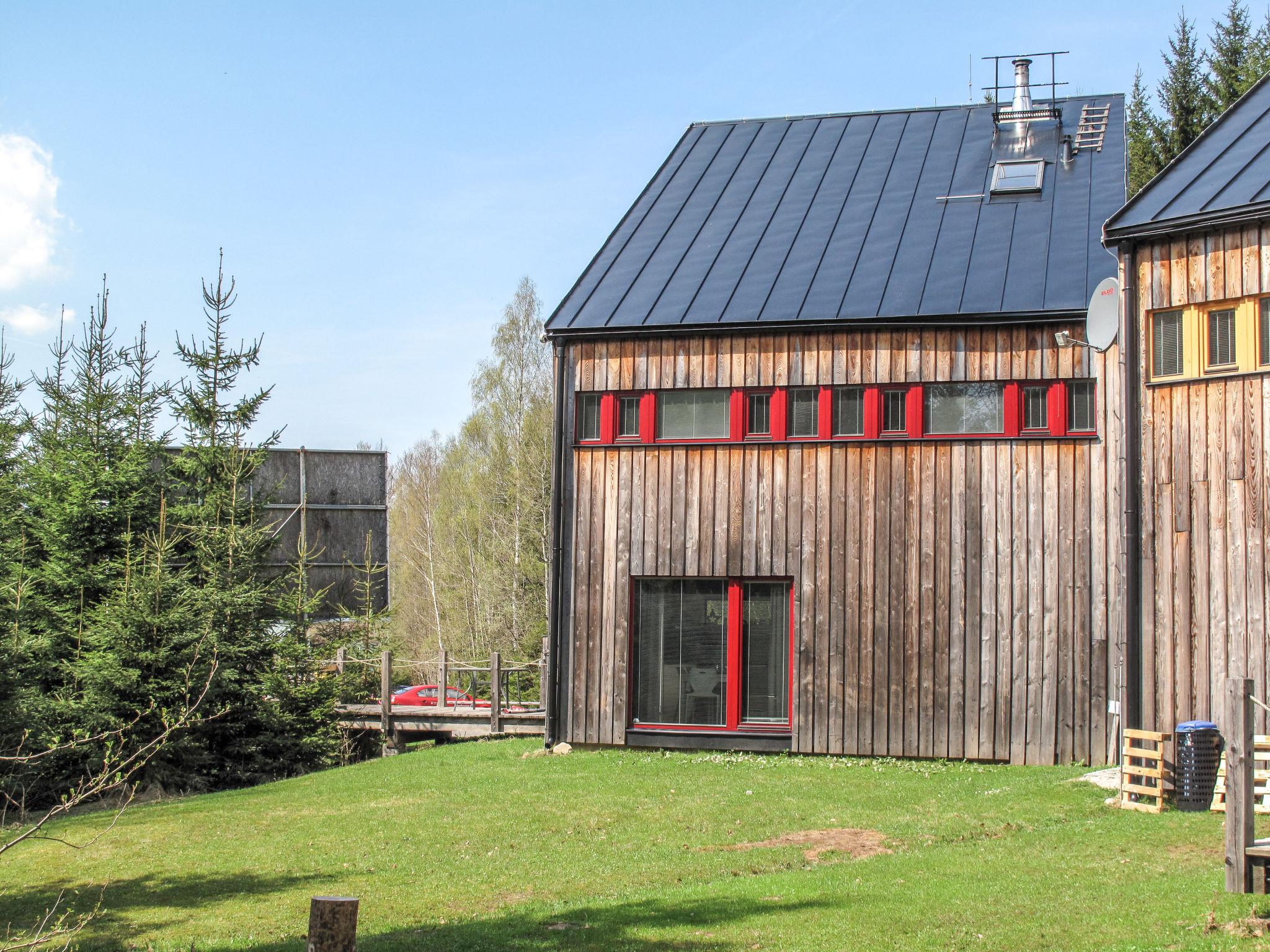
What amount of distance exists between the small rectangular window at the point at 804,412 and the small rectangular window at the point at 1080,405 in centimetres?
326

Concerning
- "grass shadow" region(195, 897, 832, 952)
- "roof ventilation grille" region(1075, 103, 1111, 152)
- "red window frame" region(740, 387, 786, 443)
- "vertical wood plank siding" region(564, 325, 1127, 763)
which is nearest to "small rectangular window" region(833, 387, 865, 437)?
"vertical wood plank siding" region(564, 325, 1127, 763)

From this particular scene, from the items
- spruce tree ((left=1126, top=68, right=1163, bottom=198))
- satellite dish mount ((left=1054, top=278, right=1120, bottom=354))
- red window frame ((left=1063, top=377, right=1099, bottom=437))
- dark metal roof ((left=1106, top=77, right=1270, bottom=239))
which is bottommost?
red window frame ((left=1063, top=377, right=1099, bottom=437))

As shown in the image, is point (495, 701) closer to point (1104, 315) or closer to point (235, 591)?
point (235, 591)

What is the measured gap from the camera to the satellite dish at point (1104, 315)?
1391 centimetres

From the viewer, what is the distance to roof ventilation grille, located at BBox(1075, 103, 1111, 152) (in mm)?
19391

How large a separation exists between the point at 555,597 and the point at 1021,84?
1186 cm

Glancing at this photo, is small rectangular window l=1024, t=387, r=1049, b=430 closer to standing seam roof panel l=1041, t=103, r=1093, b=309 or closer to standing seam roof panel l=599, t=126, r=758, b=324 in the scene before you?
standing seam roof panel l=1041, t=103, r=1093, b=309

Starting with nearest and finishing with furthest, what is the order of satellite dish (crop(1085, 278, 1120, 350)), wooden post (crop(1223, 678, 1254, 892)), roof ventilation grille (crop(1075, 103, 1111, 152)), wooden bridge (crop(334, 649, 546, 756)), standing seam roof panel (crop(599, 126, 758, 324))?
wooden post (crop(1223, 678, 1254, 892)) < satellite dish (crop(1085, 278, 1120, 350)) < standing seam roof panel (crop(599, 126, 758, 324)) < roof ventilation grille (crop(1075, 103, 1111, 152)) < wooden bridge (crop(334, 649, 546, 756))

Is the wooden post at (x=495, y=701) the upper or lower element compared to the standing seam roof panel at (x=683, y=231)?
lower

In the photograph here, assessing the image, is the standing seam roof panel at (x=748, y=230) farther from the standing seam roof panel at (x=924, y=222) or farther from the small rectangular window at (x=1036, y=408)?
the small rectangular window at (x=1036, y=408)

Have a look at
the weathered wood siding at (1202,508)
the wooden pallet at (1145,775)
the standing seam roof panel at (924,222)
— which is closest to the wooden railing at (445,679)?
the standing seam roof panel at (924,222)

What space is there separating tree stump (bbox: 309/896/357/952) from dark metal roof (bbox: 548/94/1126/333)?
12.6 metres

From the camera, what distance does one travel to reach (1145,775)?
11766 mm

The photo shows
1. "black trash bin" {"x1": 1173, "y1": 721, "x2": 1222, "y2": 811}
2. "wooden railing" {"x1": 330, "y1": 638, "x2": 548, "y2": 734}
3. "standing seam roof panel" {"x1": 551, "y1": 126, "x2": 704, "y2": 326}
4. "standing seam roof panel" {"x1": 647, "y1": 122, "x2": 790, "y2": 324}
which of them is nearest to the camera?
"black trash bin" {"x1": 1173, "y1": 721, "x2": 1222, "y2": 811}
